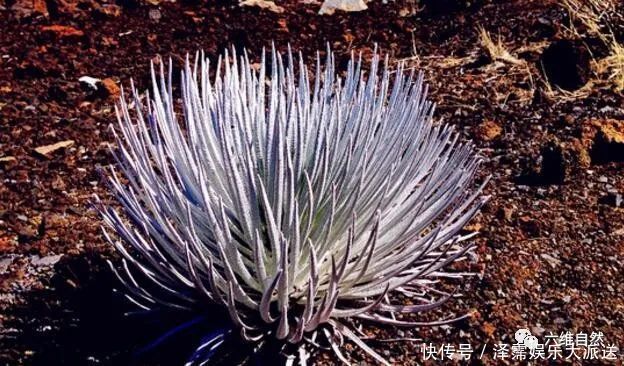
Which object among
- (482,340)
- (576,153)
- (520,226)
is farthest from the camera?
(576,153)

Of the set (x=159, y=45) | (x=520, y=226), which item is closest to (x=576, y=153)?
(x=520, y=226)

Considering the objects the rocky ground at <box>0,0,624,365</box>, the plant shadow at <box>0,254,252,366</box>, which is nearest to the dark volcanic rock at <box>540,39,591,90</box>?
the rocky ground at <box>0,0,624,365</box>

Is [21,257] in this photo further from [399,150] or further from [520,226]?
[520,226]

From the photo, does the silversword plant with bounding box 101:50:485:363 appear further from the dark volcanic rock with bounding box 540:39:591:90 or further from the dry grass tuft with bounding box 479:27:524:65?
the dry grass tuft with bounding box 479:27:524:65

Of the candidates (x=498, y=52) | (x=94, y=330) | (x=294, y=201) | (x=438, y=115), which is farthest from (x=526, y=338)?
(x=498, y=52)

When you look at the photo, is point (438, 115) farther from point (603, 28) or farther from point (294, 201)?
point (294, 201)

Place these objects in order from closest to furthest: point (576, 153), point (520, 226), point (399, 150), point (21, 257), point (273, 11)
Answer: point (399, 150)
point (21, 257)
point (520, 226)
point (576, 153)
point (273, 11)
